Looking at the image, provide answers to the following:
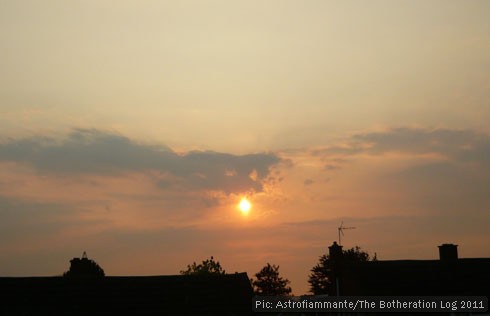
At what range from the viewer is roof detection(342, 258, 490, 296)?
41.0 metres

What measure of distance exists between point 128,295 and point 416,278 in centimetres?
1631

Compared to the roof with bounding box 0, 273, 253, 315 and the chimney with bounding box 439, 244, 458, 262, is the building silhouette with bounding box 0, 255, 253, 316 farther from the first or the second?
the chimney with bounding box 439, 244, 458, 262

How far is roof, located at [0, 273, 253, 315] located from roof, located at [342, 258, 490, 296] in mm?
6270

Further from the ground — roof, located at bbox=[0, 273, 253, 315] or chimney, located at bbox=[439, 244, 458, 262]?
chimney, located at bbox=[439, 244, 458, 262]

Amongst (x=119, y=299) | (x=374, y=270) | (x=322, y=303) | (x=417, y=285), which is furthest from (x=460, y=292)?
(x=119, y=299)

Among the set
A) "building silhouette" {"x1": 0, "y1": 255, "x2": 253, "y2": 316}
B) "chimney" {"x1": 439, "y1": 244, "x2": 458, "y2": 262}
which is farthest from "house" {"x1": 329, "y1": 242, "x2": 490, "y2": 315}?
"building silhouette" {"x1": 0, "y1": 255, "x2": 253, "y2": 316}

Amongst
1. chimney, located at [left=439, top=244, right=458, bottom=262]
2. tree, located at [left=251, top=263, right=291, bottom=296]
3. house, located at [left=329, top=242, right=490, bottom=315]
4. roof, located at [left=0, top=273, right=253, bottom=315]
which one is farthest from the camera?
tree, located at [left=251, top=263, right=291, bottom=296]

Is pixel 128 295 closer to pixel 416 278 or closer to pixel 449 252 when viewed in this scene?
pixel 416 278

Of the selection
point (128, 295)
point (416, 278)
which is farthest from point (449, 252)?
point (128, 295)

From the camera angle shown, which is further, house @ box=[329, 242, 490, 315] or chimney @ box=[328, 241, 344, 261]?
chimney @ box=[328, 241, 344, 261]

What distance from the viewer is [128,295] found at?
39938 mm

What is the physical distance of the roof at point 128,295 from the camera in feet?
126

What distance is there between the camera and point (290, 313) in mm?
41531

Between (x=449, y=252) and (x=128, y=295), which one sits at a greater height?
(x=449, y=252)
